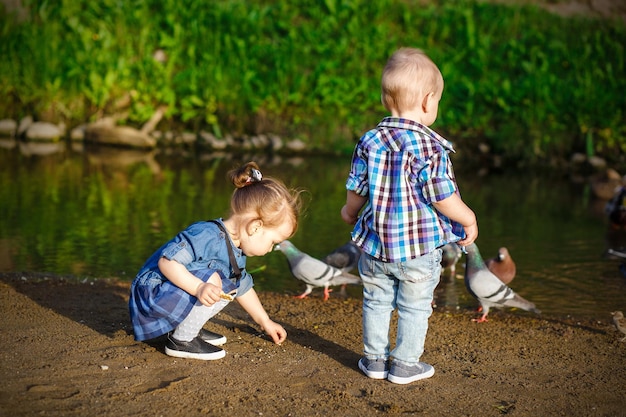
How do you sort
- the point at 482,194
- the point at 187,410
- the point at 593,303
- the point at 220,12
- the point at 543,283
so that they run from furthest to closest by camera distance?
1. the point at 220,12
2. the point at 482,194
3. the point at 543,283
4. the point at 593,303
5. the point at 187,410

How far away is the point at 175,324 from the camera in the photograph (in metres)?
4.07

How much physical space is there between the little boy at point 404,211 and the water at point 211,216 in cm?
51

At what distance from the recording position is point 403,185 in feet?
12.3

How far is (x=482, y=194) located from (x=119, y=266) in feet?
18.6

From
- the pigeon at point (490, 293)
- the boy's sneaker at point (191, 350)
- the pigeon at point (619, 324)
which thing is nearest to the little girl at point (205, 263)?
the boy's sneaker at point (191, 350)

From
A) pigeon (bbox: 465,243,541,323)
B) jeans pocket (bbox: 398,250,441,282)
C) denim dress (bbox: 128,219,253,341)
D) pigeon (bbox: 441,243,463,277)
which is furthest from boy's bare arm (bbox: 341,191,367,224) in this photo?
pigeon (bbox: 441,243,463,277)

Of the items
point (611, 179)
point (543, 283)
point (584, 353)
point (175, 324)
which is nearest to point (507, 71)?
point (611, 179)

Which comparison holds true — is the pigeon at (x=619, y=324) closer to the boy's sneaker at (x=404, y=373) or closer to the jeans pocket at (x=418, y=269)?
the boy's sneaker at (x=404, y=373)

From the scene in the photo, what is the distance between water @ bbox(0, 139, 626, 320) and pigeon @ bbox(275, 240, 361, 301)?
365 mm

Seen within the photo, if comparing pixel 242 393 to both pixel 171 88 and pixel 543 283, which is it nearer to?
pixel 543 283

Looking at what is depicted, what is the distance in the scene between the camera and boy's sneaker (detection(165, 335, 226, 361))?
414 centimetres

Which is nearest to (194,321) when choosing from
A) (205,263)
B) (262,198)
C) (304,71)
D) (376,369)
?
(205,263)

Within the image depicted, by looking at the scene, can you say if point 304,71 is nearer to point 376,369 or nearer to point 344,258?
point 344,258

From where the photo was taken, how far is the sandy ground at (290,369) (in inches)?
143
